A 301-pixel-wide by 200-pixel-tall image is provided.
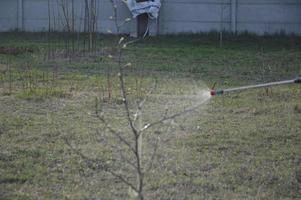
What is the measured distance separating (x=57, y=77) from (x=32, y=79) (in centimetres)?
49

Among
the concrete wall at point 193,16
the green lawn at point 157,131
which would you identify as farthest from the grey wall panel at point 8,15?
the green lawn at point 157,131

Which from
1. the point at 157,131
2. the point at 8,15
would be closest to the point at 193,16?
the point at 8,15

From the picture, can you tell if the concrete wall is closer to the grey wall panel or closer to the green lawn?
the grey wall panel

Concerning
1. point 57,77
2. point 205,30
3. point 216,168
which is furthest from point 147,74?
point 205,30

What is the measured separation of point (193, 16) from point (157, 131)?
12382 mm

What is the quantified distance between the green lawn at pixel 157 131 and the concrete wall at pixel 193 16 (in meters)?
6.08

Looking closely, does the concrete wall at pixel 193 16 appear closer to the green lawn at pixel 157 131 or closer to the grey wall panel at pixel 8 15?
the grey wall panel at pixel 8 15

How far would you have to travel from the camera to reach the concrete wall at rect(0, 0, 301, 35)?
17.5 m

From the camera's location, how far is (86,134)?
5.65m

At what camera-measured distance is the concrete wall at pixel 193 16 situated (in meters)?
17.5

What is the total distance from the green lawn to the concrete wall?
608 centimetres

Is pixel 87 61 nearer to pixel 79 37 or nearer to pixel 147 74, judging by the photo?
pixel 147 74

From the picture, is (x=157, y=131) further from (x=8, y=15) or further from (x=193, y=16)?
(x=8, y=15)

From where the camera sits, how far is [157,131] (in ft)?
19.0
